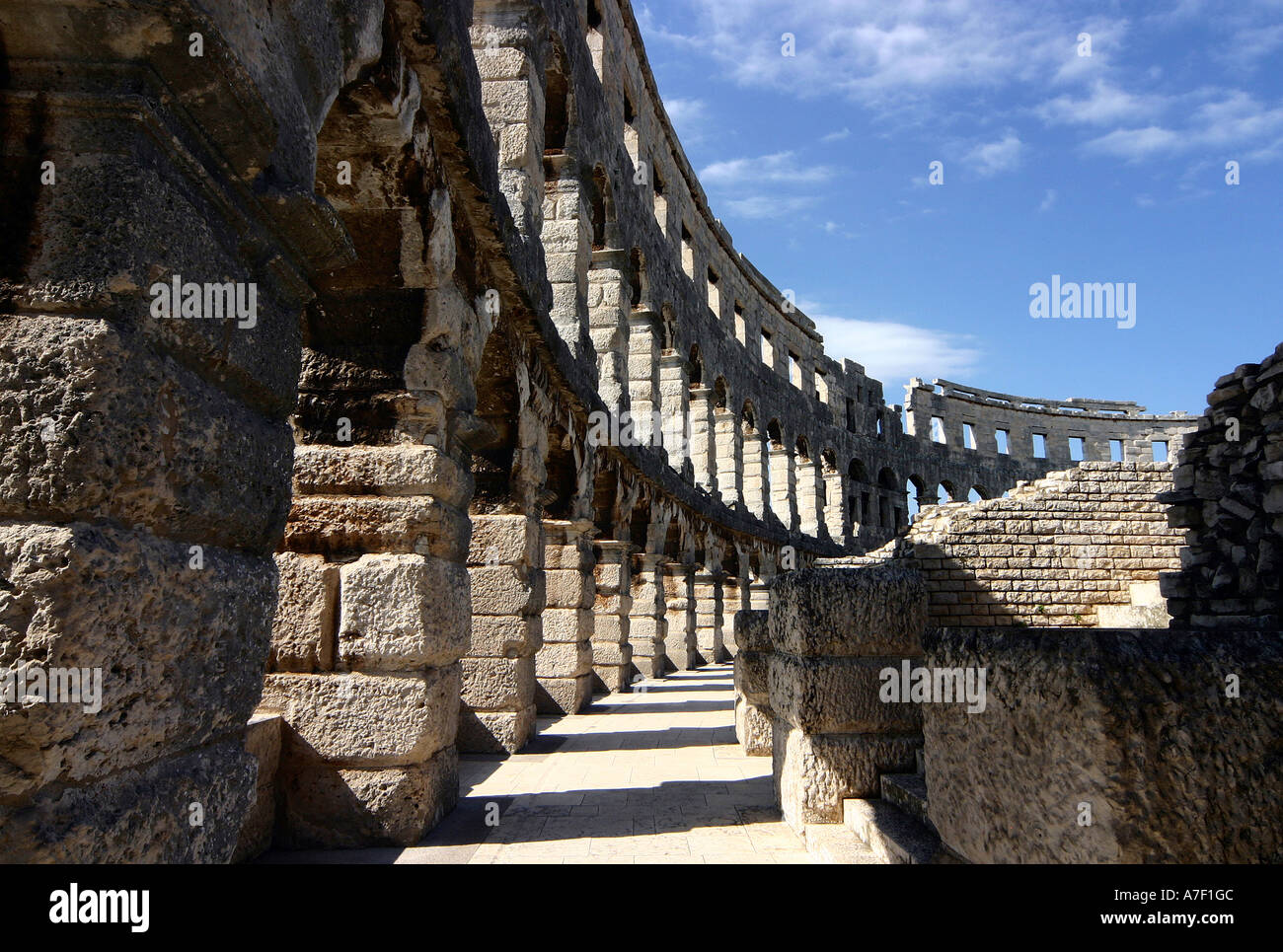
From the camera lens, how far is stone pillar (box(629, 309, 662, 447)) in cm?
1411

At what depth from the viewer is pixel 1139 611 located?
38.7 ft

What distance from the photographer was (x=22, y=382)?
4.88 feet

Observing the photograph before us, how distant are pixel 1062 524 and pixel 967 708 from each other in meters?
12.2

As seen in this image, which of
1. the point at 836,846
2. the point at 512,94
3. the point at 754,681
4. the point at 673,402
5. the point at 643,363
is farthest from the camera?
the point at 673,402

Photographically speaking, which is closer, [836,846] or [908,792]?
[908,792]

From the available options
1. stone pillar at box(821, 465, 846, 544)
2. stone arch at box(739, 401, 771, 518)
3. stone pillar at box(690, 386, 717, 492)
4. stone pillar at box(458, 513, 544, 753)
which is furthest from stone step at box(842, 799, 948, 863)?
stone pillar at box(821, 465, 846, 544)

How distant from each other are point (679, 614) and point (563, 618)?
7142 mm

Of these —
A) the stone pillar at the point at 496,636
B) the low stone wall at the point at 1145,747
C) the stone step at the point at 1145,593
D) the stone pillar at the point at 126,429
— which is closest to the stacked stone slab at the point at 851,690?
the low stone wall at the point at 1145,747

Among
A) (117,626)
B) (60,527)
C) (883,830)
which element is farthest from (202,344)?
(883,830)

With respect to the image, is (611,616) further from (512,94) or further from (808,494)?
(808,494)

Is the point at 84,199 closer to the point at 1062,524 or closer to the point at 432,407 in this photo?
the point at 432,407

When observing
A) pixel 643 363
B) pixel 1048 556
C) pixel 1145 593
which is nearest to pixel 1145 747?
pixel 1048 556

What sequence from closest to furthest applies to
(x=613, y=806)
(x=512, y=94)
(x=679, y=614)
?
(x=613, y=806)
(x=512, y=94)
(x=679, y=614)
